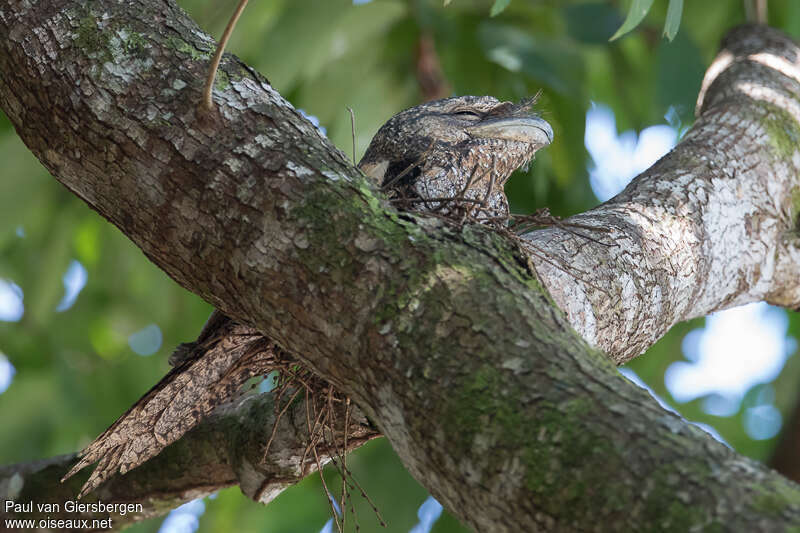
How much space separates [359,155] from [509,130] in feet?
6.40

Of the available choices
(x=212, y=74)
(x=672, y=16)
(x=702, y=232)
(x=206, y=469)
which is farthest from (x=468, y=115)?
(x=206, y=469)

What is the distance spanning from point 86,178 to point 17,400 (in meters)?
2.69

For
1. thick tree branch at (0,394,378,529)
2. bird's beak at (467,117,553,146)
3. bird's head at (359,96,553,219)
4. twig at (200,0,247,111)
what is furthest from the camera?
bird's beak at (467,117,553,146)

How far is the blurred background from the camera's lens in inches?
161

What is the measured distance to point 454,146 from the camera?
3045 millimetres

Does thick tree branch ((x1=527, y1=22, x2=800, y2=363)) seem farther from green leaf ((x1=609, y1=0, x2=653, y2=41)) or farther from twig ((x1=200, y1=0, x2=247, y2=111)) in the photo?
twig ((x1=200, y1=0, x2=247, y2=111))

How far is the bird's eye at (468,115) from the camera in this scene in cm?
314

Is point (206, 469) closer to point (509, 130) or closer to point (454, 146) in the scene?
point (454, 146)

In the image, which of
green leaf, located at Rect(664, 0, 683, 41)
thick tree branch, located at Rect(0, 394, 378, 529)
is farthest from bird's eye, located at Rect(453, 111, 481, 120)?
thick tree branch, located at Rect(0, 394, 378, 529)

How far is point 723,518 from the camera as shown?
4.08ft

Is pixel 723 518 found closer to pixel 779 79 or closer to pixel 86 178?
pixel 86 178

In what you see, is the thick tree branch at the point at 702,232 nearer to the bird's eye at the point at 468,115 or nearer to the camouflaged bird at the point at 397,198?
the camouflaged bird at the point at 397,198

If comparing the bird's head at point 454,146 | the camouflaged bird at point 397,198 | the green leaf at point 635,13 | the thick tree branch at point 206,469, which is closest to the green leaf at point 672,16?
the green leaf at point 635,13

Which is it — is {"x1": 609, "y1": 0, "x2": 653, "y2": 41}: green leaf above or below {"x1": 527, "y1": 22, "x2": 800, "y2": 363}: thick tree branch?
above
